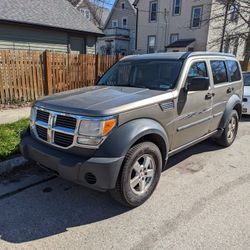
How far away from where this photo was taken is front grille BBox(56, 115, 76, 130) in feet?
9.22

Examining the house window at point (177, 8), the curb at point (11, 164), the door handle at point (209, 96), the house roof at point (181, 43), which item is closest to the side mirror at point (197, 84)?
the door handle at point (209, 96)

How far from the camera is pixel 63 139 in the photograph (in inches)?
114

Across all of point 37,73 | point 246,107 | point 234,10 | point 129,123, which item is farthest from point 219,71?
point 234,10

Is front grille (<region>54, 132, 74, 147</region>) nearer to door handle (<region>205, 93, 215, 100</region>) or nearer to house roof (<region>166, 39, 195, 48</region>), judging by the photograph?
door handle (<region>205, 93, 215, 100</region>)

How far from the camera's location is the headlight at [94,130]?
106 inches

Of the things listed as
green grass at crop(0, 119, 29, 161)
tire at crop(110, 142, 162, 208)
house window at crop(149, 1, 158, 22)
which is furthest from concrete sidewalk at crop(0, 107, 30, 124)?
house window at crop(149, 1, 158, 22)

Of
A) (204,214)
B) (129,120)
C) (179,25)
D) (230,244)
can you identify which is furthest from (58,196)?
(179,25)

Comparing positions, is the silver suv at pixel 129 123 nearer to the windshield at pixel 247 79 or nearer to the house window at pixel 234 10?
the windshield at pixel 247 79

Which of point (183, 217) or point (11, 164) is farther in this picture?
point (11, 164)

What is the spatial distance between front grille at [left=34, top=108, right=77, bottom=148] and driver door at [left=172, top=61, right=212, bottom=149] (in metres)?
1.53

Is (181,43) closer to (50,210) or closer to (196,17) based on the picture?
(196,17)

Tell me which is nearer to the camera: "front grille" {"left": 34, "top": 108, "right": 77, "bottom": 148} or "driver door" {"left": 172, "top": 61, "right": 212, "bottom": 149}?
"front grille" {"left": 34, "top": 108, "right": 77, "bottom": 148}

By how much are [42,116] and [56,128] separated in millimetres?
370

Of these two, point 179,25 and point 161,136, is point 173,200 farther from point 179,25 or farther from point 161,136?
point 179,25
